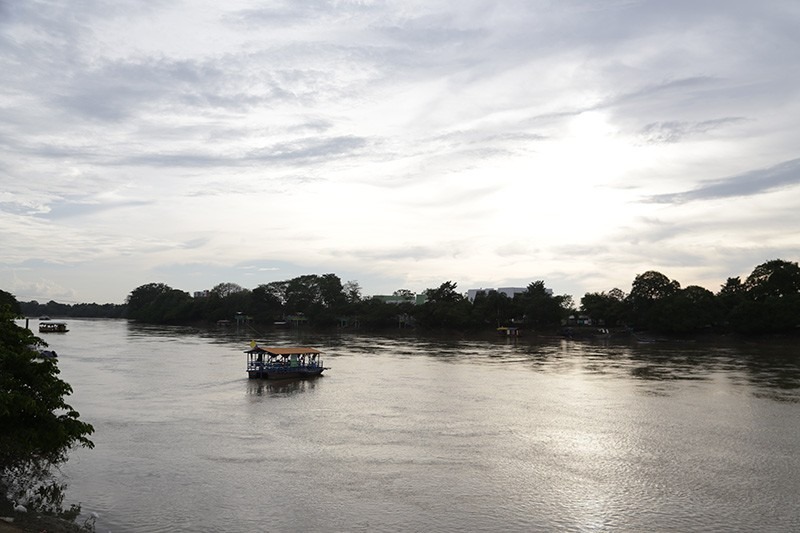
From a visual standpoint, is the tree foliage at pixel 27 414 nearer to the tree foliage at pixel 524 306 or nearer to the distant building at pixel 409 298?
the tree foliage at pixel 524 306

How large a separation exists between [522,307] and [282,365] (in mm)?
71257

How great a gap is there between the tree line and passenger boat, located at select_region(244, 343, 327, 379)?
62.7 m

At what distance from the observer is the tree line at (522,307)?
3391 inches

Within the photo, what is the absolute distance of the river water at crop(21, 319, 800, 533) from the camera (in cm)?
1664

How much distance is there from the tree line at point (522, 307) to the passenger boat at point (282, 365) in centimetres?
6267

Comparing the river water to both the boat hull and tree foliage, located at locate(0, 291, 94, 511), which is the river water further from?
tree foliage, located at locate(0, 291, 94, 511)

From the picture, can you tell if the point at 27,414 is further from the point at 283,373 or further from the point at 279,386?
the point at 283,373

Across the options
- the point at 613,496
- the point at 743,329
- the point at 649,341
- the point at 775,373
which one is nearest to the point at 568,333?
the point at 649,341

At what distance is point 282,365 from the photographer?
4447 cm

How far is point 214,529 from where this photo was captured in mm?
15367

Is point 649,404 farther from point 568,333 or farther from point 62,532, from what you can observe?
point 568,333

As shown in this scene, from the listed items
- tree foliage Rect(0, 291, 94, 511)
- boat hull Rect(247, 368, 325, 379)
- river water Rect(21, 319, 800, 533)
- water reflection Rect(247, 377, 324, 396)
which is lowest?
river water Rect(21, 319, 800, 533)

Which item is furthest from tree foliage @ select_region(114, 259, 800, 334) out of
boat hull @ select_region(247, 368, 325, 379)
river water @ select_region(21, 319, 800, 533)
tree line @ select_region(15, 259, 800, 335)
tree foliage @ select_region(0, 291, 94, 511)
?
tree foliage @ select_region(0, 291, 94, 511)

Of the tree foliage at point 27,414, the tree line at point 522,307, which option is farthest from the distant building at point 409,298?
the tree foliage at point 27,414
